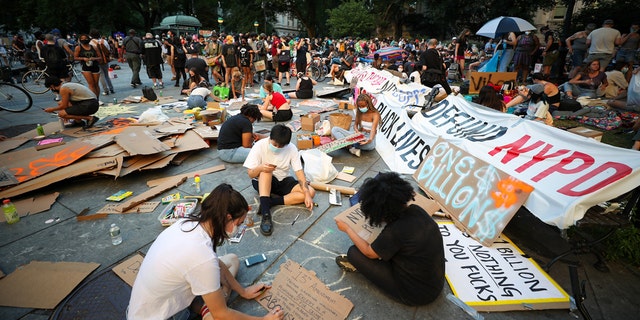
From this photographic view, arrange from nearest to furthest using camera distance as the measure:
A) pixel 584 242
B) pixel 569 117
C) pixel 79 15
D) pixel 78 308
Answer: pixel 78 308
pixel 584 242
pixel 569 117
pixel 79 15

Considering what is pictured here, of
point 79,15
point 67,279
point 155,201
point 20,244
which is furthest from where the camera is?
point 79,15

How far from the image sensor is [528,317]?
2.45 metres

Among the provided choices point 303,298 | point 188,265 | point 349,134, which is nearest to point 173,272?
point 188,265

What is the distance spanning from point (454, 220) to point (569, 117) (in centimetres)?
640

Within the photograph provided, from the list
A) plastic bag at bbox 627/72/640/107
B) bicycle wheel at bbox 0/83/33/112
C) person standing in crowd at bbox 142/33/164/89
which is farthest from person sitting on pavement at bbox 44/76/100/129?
plastic bag at bbox 627/72/640/107

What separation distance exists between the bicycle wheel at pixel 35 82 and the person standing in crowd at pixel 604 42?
18.1m

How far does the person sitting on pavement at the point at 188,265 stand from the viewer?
1.77 m

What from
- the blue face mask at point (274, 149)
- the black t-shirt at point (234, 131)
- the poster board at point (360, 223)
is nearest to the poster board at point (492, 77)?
the poster board at point (360, 223)

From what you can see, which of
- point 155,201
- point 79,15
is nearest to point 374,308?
point 155,201

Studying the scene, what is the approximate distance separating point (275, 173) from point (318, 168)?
852 millimetres

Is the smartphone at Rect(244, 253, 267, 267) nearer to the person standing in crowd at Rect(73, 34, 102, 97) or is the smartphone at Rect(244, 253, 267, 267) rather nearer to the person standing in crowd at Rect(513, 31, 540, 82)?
the person standing in crowd at Rect(73, 34, 102, 97)

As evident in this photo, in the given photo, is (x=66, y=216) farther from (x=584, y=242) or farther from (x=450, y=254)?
(x=584, y=242)

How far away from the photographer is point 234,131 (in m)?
5.10

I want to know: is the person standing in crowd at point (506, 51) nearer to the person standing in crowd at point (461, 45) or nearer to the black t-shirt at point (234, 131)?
the person standing in crowd at point (461, 45)
